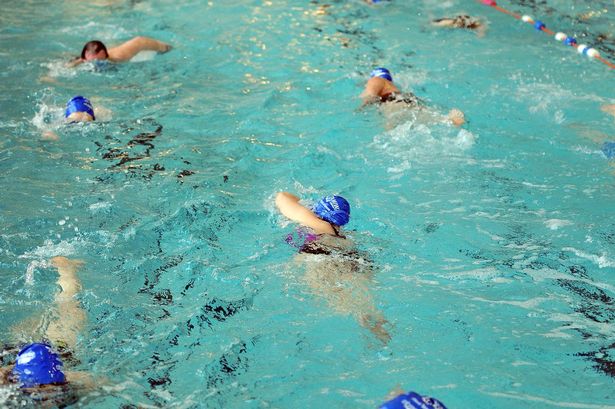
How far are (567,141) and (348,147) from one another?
2362 millimetres

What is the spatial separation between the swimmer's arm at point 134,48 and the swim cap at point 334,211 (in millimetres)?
5118

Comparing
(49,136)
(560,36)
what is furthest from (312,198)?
(560,36)

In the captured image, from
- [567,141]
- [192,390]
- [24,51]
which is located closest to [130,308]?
[192,390]

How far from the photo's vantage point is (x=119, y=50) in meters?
9.93

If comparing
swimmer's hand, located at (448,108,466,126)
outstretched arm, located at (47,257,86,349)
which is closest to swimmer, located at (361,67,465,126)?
swimmer's hand, located at (448,108,466,126)

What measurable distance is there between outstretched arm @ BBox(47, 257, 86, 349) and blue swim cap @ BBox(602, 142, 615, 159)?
526 centimetres

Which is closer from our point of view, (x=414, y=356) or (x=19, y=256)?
(x=414, y=356)

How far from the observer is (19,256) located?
557 cm

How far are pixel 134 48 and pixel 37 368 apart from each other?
6.76m

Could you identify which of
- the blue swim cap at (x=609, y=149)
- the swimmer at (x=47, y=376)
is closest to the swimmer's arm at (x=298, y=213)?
the swimmer at (x=47, y=376)

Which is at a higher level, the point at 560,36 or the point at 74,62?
the point at 74,62

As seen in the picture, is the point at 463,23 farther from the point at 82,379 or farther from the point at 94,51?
the point at 82,379

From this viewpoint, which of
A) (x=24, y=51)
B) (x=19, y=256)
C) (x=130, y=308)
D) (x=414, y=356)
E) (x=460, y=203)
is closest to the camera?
(x=414, y=356)

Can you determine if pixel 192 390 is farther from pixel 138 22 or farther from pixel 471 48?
pixel 138 22
